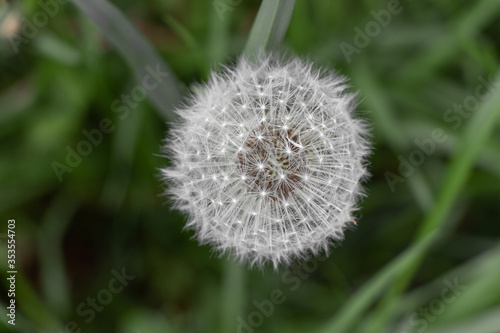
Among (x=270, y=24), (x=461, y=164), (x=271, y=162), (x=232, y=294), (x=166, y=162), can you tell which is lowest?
A: (x=232, y=294)

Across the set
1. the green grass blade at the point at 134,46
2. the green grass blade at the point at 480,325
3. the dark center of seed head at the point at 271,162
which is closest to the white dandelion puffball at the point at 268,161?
the dark center of seed head at the point at 271,162

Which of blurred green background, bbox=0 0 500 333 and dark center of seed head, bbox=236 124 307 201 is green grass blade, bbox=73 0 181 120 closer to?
dark center of seed head, bbox=236 124 307 201

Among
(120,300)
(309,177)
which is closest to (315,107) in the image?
(309,177)

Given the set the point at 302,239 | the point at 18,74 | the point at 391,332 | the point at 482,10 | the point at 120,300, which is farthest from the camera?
the point at 18,74

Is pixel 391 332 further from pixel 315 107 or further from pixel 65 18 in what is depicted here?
pixel 65 18

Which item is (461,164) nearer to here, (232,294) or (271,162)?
(271,162)

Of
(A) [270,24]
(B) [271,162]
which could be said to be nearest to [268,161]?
(B) [271,162]
